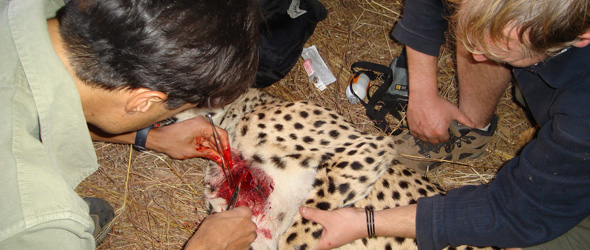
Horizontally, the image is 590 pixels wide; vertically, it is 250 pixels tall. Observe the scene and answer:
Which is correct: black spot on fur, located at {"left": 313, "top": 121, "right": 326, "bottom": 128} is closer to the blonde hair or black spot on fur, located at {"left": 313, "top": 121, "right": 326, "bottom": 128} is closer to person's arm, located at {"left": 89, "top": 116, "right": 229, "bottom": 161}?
person's arm, located at {"left": 89, "top": 116, "right": 229, "bottom": 161}

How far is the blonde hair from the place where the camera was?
1505mm

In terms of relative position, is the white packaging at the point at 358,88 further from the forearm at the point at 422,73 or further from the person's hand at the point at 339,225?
the person's hand at the point at 339,225

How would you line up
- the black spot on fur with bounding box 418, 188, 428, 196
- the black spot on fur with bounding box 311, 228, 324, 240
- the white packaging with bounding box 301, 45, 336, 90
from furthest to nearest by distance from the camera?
the white packaging with bounding box 301, 45, 336, 90 < the black spot on fur with bounding box 418, 188, 428, 196 < the black spot on fur with bounding box 311, 228, 324, 240

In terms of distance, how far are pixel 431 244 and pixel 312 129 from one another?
1.01 metres

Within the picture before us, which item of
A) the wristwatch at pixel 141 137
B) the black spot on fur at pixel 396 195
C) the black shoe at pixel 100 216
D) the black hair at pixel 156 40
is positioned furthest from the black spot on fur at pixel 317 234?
the black shoe at pixel 100 216

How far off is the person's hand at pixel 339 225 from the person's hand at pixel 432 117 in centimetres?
97

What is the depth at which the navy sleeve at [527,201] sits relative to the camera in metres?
1.66

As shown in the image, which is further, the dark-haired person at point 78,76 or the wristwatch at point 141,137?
the wristwatch at point 141,137

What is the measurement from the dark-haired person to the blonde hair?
98 centimetres

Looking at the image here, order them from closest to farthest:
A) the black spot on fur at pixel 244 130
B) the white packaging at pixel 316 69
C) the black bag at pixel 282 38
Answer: the black spot on fur at pixel 244 130 → the black bag at pixel 282 38 → the white packaging at pixel 316 69

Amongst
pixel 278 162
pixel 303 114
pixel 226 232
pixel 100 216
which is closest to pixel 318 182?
pixel 278 162

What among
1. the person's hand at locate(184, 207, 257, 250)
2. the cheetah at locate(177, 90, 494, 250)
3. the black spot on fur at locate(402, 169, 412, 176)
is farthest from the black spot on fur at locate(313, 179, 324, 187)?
the black spot on fur at locate(402, 169, 412, 176)

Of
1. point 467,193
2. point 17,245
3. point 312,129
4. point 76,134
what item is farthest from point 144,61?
point 467,193

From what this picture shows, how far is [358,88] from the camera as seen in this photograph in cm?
343
